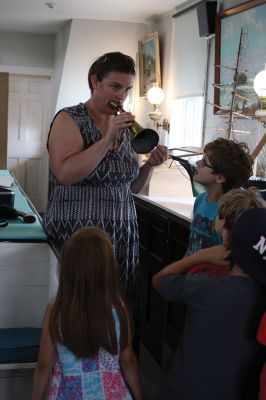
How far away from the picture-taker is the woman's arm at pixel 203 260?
151 cm

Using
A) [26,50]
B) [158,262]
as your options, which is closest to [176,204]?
[158,262]

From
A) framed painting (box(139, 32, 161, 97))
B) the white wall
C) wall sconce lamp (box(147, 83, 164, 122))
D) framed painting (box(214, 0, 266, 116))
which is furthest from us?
the white wall

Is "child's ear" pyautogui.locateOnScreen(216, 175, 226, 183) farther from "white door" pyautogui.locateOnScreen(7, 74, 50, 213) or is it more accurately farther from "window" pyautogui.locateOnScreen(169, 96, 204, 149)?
"white door" pyautogui.locateOnScreen(7, 74, 50, 213)

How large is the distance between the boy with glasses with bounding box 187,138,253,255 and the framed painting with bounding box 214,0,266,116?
5.99 ft

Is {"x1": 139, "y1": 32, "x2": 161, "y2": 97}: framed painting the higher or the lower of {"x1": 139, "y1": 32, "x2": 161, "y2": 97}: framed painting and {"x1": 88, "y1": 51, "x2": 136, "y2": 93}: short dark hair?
the higher

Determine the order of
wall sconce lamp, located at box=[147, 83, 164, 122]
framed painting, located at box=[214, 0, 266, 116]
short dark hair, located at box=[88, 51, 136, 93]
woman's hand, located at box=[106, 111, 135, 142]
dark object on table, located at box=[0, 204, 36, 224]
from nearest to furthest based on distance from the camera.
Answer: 1. woman's hand, located at box=[106, 111, 135, 142]
2. short dark hair, located at box=[88, 51, 136, 93]
3. dark object on table, located at box=[0, 204, 36, 224]
4. framed painting, located at box=[214, 0, 266, 116]
5. wall sconce lamp, located at box=[147, 83, 164, 122]

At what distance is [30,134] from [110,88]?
678 cm

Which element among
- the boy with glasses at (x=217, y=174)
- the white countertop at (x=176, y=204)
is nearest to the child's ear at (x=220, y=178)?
the boy with glasses at (x=217, y=174)

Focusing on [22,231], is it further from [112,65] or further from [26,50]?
[26,50]

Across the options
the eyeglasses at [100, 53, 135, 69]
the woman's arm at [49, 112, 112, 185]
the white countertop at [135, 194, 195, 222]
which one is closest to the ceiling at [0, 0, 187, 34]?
the white countertop at [135, 194, 195, 222]

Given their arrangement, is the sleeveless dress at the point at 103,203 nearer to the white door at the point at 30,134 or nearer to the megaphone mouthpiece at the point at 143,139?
the megaphone mouthpiece at the point at 143,139

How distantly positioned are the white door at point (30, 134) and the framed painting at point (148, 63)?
2.34 m

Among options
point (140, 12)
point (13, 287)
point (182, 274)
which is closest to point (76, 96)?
point (140, 12)

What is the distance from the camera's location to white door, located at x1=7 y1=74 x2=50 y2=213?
27.8 feet
